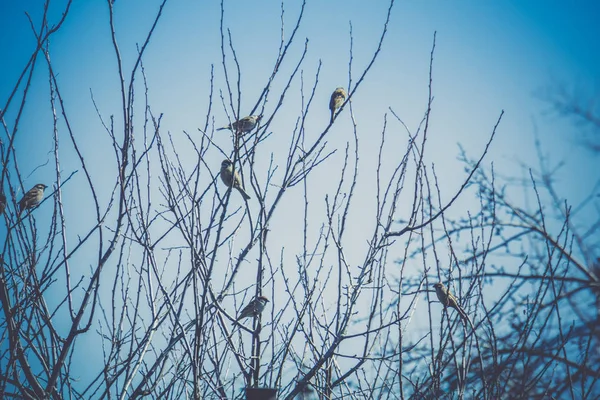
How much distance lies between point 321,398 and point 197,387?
129 cm

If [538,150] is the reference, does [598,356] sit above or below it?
below

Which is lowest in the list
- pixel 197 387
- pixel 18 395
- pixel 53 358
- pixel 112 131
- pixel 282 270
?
pixel 197 387

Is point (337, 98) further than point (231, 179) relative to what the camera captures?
Yes

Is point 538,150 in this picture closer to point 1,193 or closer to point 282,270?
point 282,270

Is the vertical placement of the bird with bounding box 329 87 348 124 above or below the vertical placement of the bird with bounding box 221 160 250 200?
above

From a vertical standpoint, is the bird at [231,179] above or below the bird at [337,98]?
below

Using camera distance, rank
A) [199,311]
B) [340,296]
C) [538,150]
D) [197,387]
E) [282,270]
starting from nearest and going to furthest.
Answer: [197,387]
[199,311]
[340,296]
[282,270]
[538,150]

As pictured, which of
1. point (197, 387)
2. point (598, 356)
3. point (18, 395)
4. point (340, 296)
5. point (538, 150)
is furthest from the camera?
point (598, 356)

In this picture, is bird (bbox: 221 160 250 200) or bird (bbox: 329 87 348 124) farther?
bird (bbox: 329 87 348 124)

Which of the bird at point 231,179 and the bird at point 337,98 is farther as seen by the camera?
the bird at point 337,98

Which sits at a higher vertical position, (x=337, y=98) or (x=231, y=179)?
(x=337, y=98)

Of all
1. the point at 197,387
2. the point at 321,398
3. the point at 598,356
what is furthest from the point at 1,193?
the point at 598,356

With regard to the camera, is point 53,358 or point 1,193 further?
point 53,358

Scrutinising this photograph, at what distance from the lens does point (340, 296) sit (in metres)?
2.88
